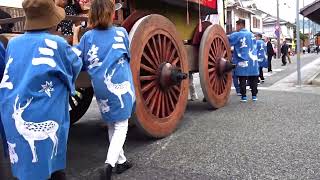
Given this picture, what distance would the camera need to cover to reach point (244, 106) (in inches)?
287

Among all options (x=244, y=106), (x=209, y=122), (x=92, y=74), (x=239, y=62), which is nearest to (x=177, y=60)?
(x=209, y=122)

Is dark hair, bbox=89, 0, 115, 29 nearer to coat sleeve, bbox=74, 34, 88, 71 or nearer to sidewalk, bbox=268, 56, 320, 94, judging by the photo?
coat sleeve, bbox=74, 34, 88, 71

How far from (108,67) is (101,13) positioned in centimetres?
47

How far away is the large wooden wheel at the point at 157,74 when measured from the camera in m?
4.29

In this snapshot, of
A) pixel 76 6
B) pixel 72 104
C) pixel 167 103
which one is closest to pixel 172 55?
pixel 167 103

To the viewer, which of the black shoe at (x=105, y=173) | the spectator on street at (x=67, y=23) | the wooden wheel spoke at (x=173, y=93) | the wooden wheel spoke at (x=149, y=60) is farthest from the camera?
the wooden wheel spoke at (x=173, y=93)

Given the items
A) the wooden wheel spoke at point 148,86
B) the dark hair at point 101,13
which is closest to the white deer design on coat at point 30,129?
the dark hair at point 101,13

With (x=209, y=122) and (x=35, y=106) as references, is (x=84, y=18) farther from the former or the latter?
(x=209, y=122)

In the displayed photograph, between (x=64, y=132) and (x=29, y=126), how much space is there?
0.26m

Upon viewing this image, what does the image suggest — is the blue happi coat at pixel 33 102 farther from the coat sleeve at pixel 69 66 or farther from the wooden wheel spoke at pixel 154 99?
the wooden wheel spoke at pixel 154 99

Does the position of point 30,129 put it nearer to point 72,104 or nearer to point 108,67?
point 108,67

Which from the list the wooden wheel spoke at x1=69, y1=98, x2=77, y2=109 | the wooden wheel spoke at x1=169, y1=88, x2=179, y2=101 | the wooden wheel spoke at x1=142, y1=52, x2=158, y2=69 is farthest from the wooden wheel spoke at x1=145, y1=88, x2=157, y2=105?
the wooden wheel spoke at x1=69, y1=98, x2=77, y2=109

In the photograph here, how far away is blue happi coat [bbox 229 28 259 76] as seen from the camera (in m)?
7.84

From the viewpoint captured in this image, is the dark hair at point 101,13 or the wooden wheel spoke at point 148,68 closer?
the dark hair at point 101,13
